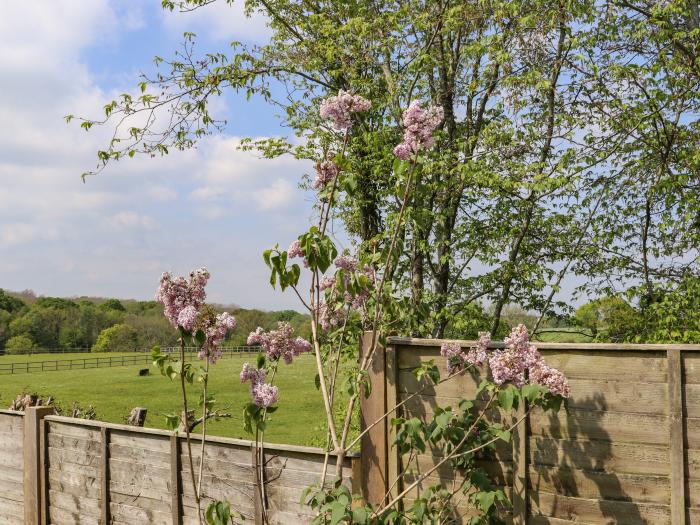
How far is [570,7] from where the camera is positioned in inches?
265

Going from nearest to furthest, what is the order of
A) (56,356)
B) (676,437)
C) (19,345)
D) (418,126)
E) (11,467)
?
(676,437) < (418,126) < (11,467) < (56,356) < (19,345)

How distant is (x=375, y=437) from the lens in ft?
11.3

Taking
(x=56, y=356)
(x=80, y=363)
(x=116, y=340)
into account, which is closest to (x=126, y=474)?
(x=80, y=363)

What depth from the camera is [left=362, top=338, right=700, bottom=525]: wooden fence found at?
9.11 ft

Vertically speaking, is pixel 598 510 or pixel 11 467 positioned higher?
pixel 598 510

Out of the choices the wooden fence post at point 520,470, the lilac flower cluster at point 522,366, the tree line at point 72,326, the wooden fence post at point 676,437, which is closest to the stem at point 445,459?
the wooden fence post at point 520,470

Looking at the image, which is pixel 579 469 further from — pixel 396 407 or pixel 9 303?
pixel 9 303

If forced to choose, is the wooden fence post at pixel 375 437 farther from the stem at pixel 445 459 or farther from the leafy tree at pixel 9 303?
the leafy tree at pixel 9 303

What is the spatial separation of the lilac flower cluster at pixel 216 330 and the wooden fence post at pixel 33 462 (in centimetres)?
268

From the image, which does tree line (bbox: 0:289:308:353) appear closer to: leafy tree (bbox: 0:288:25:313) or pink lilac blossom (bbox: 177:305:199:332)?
leafy tree (bbox: 0:288:25:313)

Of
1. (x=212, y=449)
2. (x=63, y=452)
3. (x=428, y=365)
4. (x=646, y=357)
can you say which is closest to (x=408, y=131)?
(x=428, y=365)

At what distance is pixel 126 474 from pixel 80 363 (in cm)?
4855

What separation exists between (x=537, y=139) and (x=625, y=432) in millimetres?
5069

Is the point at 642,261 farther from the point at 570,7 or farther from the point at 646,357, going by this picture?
the point at 646,357
